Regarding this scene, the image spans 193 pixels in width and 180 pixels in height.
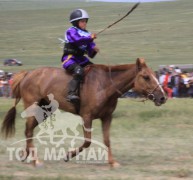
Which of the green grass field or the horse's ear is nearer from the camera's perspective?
the green grass field

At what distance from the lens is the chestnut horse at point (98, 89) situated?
8875mm

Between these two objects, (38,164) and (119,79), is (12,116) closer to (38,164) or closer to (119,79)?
(38,164)

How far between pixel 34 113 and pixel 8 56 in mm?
45175

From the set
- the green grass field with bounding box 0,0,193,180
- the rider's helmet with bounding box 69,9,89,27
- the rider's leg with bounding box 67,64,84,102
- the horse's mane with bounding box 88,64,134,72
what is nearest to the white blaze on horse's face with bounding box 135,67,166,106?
the horse's mane with bounding box 88,64,134,72

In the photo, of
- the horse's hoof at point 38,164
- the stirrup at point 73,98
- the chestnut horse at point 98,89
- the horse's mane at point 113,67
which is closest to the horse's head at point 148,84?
the chestnut horse at point 98,89

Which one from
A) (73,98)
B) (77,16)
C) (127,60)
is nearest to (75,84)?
(73,98)

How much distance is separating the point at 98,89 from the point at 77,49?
2.55 feet

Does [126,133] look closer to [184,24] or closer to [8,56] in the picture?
[8,56]

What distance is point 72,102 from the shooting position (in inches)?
363

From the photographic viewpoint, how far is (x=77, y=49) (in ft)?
30.6

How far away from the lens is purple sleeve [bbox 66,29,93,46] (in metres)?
8.98

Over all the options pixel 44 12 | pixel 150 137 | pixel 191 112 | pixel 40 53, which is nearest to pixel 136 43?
pixel 40 53

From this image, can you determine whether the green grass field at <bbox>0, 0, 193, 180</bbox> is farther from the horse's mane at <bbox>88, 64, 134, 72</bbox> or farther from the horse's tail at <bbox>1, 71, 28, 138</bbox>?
the horse's mane at <bbox>88, 64, 134, 72</bbox>

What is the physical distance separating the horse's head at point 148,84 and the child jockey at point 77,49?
35.3 inches
